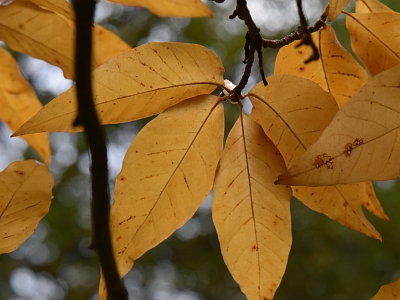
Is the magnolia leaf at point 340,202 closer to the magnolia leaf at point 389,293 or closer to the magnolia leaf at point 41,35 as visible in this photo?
the magnolia leaf at point 389,293

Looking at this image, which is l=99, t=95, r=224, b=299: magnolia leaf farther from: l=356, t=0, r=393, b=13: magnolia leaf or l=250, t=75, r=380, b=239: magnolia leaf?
l=356, t=0, r=393, b=13: magnolia leaf

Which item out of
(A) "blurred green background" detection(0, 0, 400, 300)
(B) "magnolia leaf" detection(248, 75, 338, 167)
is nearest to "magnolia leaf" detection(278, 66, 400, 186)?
(B) "magnolia leaf" detection(248, 75, 338, 167)

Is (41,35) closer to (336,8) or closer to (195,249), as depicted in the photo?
(336,8)

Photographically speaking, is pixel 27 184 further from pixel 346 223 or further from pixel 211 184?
pixel 346 223

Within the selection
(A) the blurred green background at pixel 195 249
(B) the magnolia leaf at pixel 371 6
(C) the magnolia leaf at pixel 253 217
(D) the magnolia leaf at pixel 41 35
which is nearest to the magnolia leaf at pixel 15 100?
(D) the magnolia leaf at pixel 41 35

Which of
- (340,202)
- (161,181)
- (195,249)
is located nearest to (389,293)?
(340,202)
